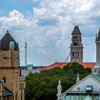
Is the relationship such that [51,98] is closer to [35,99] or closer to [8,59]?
[35,99]

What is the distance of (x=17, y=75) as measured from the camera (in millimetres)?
62688

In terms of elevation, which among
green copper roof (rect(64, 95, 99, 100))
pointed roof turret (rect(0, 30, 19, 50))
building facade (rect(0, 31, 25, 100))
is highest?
pointed roof turret (rect(0, 30, 19, 50))

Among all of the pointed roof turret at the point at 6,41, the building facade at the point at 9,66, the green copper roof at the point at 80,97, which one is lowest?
the green copper roof at the point at 80,97

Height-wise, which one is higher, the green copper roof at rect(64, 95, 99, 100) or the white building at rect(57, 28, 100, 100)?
the white building at rect(57, 28, 100, 100)

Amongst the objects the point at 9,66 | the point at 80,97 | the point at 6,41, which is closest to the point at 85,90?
the point at 80,97

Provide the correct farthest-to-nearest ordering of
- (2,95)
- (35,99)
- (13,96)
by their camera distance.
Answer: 1. (35,99)
2. (13,96)
3. (2,95)

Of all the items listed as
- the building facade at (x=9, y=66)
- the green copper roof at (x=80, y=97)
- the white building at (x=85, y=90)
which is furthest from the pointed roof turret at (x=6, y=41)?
the green copper roof at (x=80, y=97)

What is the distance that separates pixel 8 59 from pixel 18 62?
93.2 inches

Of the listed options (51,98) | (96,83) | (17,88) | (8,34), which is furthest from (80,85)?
(51,98)

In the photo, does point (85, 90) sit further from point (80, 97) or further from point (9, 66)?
point (9, 66)

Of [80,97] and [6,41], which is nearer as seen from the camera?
[80,97]

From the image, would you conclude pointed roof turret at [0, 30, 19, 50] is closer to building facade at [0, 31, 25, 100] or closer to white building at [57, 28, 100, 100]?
building facade at [0, 31, 25, 100]

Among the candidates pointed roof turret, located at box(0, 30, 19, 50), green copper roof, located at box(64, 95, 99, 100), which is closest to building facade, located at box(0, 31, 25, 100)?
pointed roof turret, located at box(0, 30, 19, 50)

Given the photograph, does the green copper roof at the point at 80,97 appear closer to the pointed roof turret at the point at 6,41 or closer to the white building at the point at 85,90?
the white building at the point at 85,90
